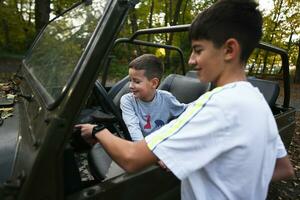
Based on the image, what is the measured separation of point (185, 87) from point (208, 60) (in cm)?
215

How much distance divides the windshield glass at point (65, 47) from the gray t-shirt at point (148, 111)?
0.63 m

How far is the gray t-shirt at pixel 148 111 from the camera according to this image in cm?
232

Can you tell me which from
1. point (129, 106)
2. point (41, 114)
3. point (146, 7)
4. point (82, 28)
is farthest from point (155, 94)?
point (146, 7)

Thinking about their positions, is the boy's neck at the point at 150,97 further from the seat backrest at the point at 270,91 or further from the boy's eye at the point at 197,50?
the seat backrest at the point at 270,91

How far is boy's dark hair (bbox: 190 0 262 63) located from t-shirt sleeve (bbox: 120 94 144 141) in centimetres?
101

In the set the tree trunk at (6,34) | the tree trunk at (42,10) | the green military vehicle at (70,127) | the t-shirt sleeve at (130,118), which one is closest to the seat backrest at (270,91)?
the t-shirt sleeve at (130,118)

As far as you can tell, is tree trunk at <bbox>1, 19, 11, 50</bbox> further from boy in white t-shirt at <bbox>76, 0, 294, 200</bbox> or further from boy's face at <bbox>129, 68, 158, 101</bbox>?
boy in white t-shirt at <bbox>76, 0, 294, 200</bbox>

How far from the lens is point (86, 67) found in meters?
1.22

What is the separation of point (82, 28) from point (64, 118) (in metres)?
0.64

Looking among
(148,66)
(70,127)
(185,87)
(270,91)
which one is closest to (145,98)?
(148,66)

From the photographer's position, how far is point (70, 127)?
3.95ft

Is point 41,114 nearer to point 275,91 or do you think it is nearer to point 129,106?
point 129,106

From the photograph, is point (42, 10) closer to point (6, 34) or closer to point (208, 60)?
point (6, 34)

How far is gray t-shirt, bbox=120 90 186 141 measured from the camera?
2316 mm
